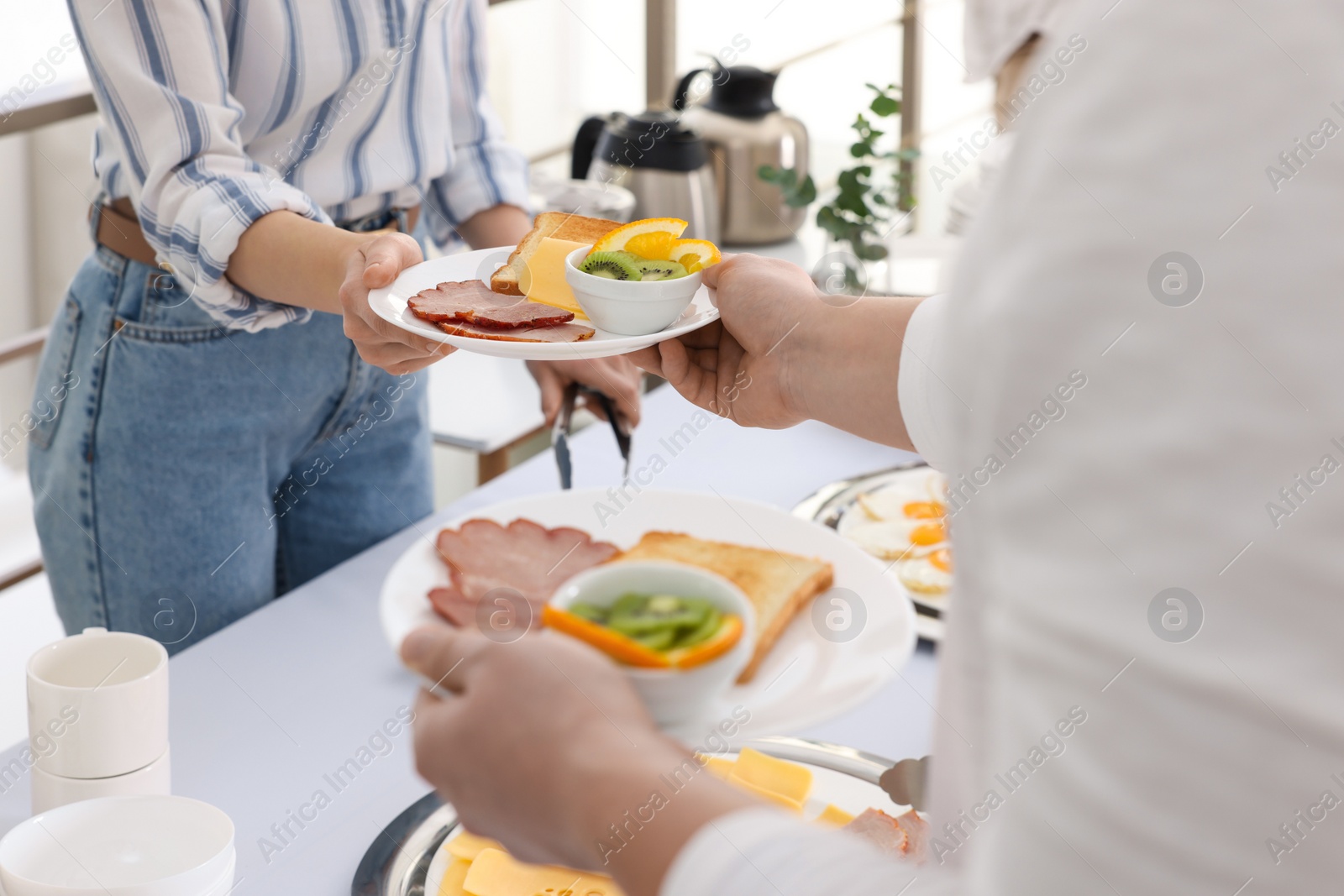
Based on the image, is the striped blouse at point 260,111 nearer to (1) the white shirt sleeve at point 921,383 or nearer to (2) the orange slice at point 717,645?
(1) the white shirt sleeve at point 921,383

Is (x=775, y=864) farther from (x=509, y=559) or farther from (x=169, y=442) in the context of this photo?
(x=169, y=442)

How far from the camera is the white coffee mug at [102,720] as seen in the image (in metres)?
0.75

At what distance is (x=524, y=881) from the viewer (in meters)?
0.74

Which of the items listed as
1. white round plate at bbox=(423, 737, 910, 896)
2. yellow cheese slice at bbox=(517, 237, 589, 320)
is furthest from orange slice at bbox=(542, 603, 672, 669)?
yellow cheese slice at bbox=(517, 237, 589, 320)

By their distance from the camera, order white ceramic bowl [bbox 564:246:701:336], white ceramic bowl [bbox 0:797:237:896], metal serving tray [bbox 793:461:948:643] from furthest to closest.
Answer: metal serving tray [bbox 793:461:948:643], white ceramic bowl [bbox 564:246:701:336], white ceramic bowl [bbox 0:797:237:896]

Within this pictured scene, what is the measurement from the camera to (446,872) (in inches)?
29.8

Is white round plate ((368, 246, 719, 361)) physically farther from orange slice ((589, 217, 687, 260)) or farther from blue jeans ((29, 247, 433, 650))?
blue jeans ((29, 247, 433, 650))

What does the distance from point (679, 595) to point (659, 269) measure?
499 millimetres

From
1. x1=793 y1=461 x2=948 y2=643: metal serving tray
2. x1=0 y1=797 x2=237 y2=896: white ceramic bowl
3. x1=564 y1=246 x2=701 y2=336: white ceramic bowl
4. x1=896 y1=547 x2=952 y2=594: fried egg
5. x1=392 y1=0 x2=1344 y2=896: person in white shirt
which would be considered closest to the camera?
x1=392 y1=0 x2=1344 y2=896: person in white shirt

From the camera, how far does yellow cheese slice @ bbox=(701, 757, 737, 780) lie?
2.69 ft

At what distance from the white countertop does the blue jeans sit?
126 mm

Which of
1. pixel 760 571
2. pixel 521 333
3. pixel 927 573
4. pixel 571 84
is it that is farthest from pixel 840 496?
pixel 571 84

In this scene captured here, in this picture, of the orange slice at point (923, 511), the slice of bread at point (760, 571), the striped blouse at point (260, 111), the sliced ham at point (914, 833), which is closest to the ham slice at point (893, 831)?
the sliced ham at point (914, 833)

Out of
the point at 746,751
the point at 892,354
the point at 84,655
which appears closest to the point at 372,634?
the point at 84,655
